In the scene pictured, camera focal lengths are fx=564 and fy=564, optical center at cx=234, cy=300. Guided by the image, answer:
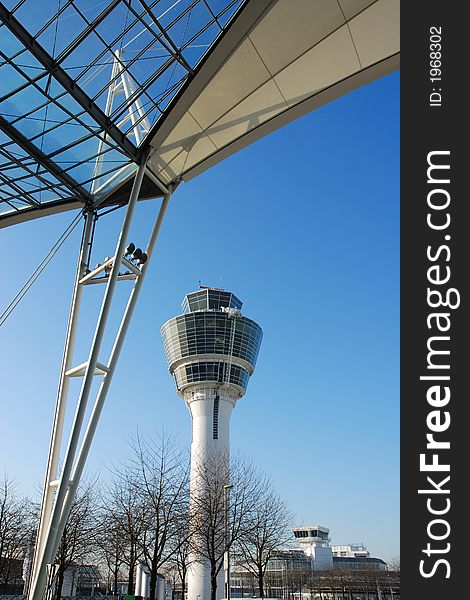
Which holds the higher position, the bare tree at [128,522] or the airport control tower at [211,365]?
the airport control tower at [211,365]

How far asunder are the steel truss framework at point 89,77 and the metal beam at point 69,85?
3 cm

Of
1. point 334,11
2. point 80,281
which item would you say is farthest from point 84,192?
point 334,11

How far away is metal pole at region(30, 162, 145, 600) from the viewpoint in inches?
624

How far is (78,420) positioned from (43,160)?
8668mm

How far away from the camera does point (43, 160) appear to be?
18.8 metres

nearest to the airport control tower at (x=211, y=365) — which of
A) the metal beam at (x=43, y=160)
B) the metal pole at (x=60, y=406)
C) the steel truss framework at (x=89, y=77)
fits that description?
the metal pole at (x=60, y=406)

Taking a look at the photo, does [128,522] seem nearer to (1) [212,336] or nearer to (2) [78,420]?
(2) [78,420]

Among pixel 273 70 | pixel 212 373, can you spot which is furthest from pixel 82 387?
pixel 212 373

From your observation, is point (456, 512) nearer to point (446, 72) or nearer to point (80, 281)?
point (446, 72)

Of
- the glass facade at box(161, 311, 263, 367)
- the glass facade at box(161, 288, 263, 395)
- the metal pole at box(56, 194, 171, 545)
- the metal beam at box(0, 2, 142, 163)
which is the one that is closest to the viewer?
the metal beam at box(0, 2, 142, 163)

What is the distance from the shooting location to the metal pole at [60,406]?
675 inches

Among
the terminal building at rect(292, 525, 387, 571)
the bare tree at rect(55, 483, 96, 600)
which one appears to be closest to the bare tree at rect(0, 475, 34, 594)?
the bare tree at rect(55, 483, 96, 600)

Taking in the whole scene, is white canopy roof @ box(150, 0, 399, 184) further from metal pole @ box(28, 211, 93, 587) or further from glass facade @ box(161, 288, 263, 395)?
glass facade @ box(161, 288, 263, 395)

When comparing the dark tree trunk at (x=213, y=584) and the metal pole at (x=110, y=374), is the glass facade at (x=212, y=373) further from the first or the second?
the metal pole at (x=110, y=374)
